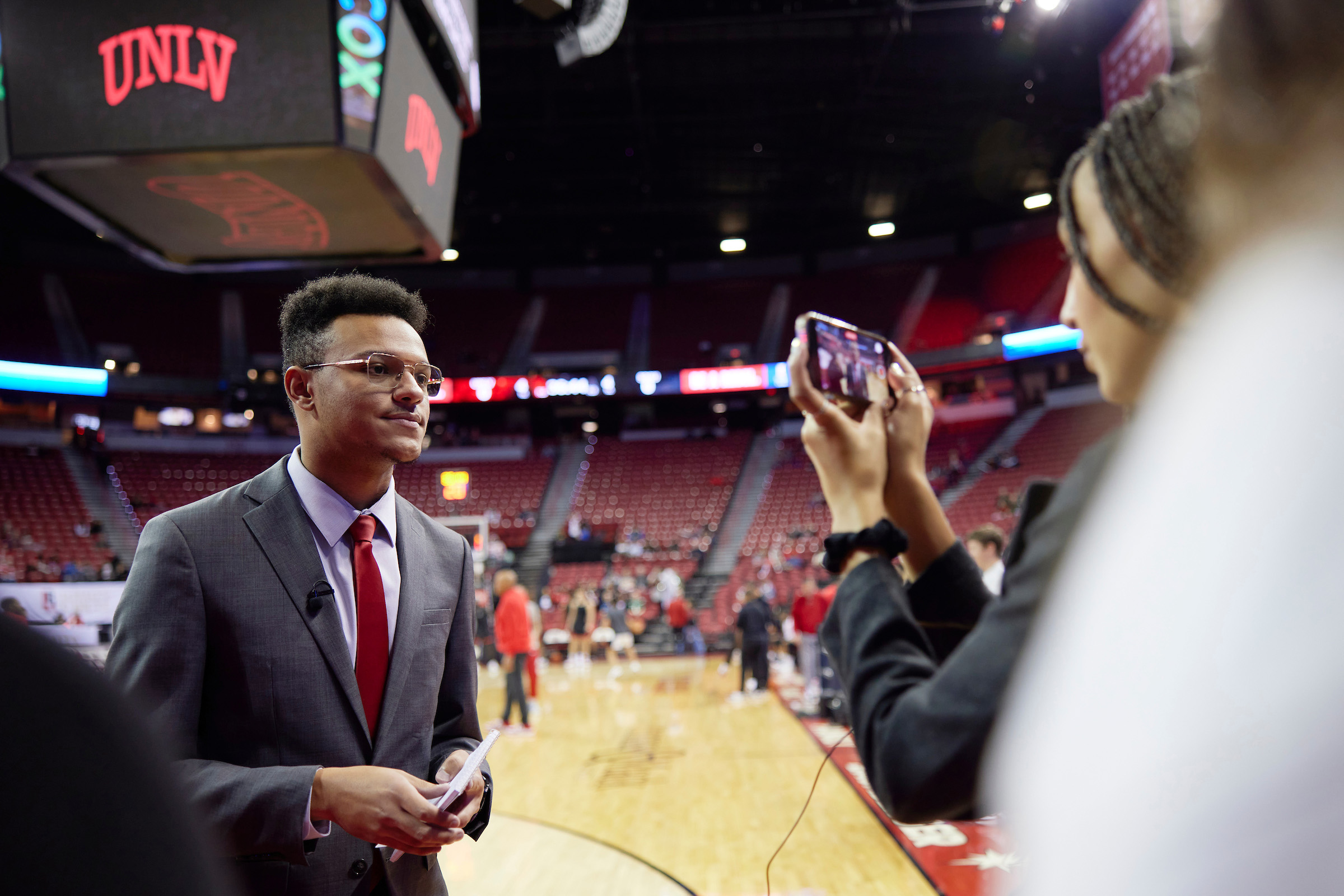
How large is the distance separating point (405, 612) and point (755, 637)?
7.91 metres

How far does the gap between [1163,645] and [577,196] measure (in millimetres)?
18076

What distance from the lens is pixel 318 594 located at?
1.42 metres

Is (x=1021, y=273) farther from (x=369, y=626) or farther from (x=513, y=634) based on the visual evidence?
(x=369, y=626)

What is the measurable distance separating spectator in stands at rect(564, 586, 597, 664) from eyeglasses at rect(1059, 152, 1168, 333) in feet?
35.8

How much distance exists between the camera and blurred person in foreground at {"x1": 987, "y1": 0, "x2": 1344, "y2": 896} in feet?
1.44

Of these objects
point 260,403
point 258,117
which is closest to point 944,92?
point 258,117

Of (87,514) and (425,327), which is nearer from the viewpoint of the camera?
(425,327)

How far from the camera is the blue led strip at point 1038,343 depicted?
1716 cm

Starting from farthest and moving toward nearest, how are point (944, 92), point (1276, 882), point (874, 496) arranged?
point (944, 92)
point (874, 496)
point (1276, 882)

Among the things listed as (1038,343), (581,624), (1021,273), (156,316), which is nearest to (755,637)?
(581,624)

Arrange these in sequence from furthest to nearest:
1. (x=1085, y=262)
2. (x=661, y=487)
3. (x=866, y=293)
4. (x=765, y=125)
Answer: (x=866, y=293), (x=661, y=487), (x=765, y=125), (x=1085, y=262)

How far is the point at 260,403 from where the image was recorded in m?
18.9

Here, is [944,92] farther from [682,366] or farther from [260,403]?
[260,403]

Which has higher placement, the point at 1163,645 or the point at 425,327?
the point at 425,327
